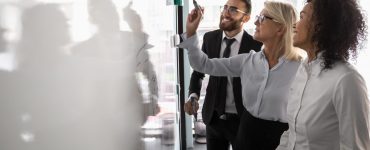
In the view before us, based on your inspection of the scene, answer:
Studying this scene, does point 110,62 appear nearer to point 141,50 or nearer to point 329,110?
point 141,50

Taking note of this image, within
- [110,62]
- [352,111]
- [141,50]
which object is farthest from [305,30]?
[110,62]

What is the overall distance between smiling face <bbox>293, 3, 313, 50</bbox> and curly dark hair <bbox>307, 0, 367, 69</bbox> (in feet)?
0.15

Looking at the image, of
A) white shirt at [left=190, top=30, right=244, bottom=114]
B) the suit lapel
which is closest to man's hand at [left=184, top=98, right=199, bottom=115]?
white shirt at [left=190, top=30, right=244, bottom=114]

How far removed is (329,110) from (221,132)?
1.01 m

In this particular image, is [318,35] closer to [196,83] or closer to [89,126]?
[89,126]

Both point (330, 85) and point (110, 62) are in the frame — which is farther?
point (330, 85)

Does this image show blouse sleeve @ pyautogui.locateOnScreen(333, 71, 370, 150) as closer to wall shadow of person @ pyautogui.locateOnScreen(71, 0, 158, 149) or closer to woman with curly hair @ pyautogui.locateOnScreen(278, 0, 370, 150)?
woman with curly hair @ pyautogui.locateOnScreen(278, 0, 370, 150)

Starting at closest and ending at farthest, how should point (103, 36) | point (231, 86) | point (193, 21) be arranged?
point (103, 36) → point (193, 21) → point (231, 86)

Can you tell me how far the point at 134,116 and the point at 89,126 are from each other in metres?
0.41

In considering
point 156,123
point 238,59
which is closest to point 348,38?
point 238,59

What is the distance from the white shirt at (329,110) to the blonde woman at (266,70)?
353 millimetres

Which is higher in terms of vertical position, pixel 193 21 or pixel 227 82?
pixel 193 21

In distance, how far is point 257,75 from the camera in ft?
5.79

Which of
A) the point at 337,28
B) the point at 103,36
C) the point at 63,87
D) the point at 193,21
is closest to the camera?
the point at 63,87
